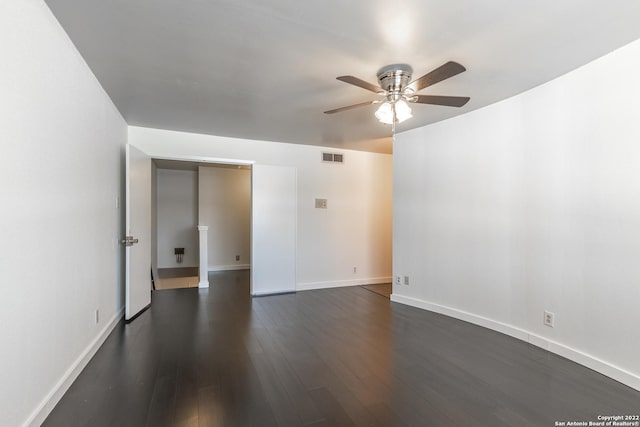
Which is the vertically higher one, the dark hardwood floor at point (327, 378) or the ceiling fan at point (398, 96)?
the ceiling fan at point (398, 96)

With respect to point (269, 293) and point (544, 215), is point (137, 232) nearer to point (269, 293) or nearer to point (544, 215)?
point (269, 293)

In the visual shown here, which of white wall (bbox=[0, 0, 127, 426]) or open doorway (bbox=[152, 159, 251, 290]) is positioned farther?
open doorway (bbox=[152, 159, 251, 290])

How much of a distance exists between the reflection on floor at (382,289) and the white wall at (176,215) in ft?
15.1

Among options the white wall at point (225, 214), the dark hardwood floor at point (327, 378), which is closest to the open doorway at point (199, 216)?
the white wall at point (225, 214)

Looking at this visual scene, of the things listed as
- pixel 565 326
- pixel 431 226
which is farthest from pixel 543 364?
pixel 431 226

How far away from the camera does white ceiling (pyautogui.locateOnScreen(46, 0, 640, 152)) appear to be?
169 centimetres

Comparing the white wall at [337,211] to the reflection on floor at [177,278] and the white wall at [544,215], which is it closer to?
the white wall at [544,215]

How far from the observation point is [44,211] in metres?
1.71

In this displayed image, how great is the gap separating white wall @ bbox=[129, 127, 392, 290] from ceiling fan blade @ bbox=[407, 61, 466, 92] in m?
2.98

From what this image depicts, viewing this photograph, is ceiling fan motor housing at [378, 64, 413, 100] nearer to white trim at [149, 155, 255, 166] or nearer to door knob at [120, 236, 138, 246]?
white trim at [149, 155, 255, 166]

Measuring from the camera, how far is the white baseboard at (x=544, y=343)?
84.0 inches

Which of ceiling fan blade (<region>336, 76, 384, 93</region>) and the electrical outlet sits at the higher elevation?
ceiling fan blade (<region>336, 76, 384, 93</region>)

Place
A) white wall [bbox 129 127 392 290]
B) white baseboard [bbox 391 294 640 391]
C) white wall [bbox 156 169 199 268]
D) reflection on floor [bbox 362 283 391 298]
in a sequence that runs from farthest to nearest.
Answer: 1. white wall [bbox 156 169 199 268]
2. white wall [bbox 129 127 392 290]
3. reflection on floor [bbox 362 283 391 298]
4. white baseboard [bbox 391 294 640 391]

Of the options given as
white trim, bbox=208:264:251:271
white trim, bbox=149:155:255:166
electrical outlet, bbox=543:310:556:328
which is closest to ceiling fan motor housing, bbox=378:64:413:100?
electrical outlet, bbox=543:310:556:328
